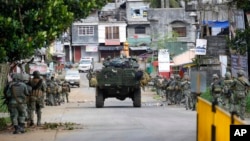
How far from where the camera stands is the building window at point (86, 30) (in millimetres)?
97425

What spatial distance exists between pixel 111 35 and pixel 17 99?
248 feet

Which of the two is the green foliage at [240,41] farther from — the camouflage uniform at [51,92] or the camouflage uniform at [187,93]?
the camouflage uniform at [51,92]

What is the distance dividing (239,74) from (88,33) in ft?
244

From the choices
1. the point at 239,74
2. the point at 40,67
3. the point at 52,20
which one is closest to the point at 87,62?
the point at 40,67

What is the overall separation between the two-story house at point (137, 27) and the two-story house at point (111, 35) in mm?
1131

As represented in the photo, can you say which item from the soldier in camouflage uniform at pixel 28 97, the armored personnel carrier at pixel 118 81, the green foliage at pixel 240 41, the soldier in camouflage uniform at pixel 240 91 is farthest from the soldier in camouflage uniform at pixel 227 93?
the armored personnel carrier at pixel 118 81

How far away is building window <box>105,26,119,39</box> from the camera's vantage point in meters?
95.5

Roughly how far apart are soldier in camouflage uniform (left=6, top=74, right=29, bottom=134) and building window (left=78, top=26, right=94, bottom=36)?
76.4 m

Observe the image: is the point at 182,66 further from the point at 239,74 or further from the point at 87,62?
the point at 239,74

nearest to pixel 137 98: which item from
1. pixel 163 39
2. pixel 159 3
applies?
pixel 163 39

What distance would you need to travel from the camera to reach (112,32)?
314 feet

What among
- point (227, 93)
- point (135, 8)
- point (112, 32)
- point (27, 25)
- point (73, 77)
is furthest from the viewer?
point (135, 8)

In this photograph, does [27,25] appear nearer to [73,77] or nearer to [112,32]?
[73,77]

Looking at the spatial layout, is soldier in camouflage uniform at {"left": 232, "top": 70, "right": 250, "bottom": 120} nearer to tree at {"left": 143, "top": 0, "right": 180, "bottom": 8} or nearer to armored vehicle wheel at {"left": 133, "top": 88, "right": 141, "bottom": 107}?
armored vehicle wheel at {"left": 133, "top": 88, "right": 141, "bottom": 107}
